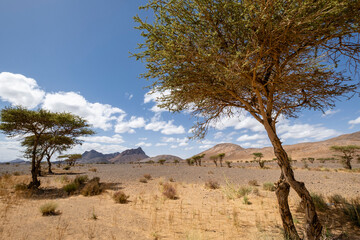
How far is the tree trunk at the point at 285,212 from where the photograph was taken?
396 centimetres

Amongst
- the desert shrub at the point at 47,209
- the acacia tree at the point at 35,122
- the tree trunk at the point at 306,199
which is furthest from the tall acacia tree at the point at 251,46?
the acacia tree at the point at 35,122

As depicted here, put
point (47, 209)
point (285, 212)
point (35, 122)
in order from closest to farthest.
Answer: point (285, 212) < point (47, 209) < point (35, 122)

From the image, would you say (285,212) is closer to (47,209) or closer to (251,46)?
(251,46)

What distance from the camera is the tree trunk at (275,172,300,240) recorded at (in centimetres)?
396

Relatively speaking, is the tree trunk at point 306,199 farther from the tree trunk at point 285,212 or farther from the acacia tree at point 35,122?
the acacia tree at point 35,122

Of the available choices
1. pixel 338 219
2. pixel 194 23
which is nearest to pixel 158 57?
pixel 194 23

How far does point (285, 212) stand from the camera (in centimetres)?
412

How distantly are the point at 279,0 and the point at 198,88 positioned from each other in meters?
2.65

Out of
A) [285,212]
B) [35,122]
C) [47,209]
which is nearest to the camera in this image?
[285,212]

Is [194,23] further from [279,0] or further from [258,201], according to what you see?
[258,201]

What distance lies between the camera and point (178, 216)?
6.04 metres

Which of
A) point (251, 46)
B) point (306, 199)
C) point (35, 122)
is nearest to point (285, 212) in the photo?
point (306, 199)

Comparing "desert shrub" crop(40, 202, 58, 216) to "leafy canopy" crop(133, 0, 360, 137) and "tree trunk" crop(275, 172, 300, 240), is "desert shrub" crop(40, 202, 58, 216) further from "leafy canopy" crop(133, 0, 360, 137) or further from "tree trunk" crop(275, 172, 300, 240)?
"tree trunk" crop(275, 172, 300, 240)

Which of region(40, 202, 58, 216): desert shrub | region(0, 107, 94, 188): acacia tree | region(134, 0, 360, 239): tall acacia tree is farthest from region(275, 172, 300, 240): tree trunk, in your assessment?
region(0, 107, 94, 188): acacia tree
